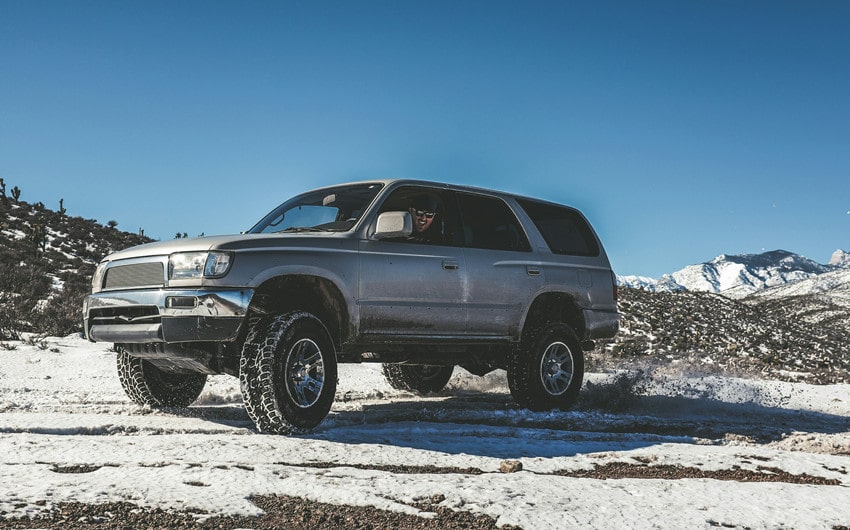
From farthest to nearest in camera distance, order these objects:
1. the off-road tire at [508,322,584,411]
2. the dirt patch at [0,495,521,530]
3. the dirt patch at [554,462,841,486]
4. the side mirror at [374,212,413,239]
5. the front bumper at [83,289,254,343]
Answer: the off-road tire at [508,322,584,411], the side mirror at [374,212,413,239], the front bumper at [83,289,254,343], the dirt patch at [554,462,841,486], the dirt patch at [0,495,521,530]

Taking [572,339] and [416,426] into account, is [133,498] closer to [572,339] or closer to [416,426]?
[416,426]

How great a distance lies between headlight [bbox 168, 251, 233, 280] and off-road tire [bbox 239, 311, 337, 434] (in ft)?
1.78

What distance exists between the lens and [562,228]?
917 centimetres

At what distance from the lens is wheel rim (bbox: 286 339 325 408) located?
20.2ft

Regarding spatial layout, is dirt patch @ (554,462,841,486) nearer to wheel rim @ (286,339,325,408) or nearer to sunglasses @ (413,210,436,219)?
wheel rim @ (286,339,325,408)

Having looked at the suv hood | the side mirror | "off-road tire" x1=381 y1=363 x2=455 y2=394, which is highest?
the side mirror

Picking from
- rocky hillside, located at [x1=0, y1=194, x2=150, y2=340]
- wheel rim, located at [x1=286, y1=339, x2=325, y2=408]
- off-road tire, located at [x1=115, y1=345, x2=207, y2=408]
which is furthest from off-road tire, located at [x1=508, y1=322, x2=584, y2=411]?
rocky hillside, located at [x1=0, y1=194, x2=150, y2=340]

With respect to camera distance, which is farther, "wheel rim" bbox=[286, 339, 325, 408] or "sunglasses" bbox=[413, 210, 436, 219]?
"sunglasses" bbox=[413, 210, 436, 219]

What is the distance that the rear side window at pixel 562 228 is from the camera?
8.84 meters

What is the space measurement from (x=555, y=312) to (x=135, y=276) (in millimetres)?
4438

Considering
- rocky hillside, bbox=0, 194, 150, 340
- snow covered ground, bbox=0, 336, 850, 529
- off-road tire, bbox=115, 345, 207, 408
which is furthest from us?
rocky hillside, bbox=0, 194, 150, 340

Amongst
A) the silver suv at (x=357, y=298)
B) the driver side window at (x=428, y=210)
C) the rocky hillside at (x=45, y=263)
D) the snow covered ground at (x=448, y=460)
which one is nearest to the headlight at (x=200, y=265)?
the silver suv at (x=357, y=298)

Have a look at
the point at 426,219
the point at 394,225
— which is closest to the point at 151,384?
the point at 394,225

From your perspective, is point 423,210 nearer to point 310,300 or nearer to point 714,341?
point 310,300
